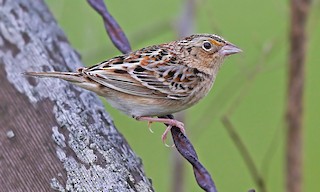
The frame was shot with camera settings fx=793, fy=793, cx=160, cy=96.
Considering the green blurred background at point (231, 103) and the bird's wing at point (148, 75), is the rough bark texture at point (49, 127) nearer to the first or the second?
the bird's wing at point (148, 75)

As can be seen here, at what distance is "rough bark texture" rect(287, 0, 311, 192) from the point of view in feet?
12.3

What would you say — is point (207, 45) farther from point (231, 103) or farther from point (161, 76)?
point (231, 103)

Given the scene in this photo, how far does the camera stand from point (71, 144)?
8.12ft

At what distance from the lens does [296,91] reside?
377 cm

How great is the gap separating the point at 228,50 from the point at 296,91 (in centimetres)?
75

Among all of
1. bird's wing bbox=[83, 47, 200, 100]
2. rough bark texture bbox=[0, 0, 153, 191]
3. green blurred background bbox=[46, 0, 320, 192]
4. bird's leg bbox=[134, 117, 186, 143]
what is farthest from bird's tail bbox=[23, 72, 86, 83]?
green blurred background bbox=[46, 0, 320, 192]

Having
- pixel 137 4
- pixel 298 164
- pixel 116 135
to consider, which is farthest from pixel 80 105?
pixel 137 4

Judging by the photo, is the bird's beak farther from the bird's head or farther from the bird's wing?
the bird's wing

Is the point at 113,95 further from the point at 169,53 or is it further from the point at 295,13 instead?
the point at 295,13

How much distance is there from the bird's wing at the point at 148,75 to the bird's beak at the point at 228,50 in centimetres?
17

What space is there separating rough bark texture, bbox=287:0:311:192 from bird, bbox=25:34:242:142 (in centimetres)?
67

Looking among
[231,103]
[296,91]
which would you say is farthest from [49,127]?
[231,103]

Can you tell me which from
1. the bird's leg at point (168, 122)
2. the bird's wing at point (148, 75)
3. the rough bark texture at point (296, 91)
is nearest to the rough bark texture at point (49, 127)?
the bird's wing at point (148, 75)

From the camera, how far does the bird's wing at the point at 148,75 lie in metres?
3.07
